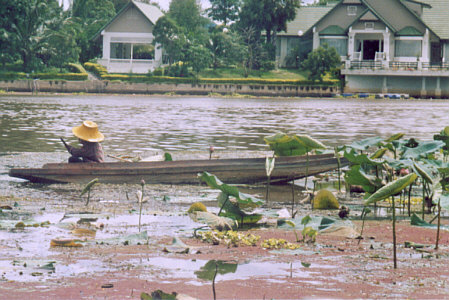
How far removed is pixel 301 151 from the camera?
13352 millimetres

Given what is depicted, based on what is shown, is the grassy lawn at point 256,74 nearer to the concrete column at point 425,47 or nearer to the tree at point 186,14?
the concrete column at point 425,47

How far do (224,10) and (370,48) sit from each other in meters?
16.1

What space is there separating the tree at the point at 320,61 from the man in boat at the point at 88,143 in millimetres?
46707

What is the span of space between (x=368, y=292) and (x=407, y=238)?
8.49 ft

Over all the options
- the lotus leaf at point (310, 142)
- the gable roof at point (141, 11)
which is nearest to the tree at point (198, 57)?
the gable roof at point (141, 11)

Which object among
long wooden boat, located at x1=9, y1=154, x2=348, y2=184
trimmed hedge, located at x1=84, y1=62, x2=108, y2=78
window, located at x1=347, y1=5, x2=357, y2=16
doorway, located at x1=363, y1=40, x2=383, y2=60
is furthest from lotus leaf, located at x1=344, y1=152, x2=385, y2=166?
window, located at x1=347, y1=5, x2=357, y2=16

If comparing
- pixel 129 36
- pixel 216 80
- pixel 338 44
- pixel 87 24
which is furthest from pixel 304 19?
pixel 87 24

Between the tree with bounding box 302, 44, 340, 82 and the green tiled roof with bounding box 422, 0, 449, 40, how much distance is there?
32.4ft

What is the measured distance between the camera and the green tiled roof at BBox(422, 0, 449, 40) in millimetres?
62656

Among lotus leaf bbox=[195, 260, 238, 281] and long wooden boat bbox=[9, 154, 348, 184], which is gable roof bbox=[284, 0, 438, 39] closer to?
long wooden boat bbox=[9, 154, 348, 184]

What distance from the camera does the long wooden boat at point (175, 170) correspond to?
42.0ft

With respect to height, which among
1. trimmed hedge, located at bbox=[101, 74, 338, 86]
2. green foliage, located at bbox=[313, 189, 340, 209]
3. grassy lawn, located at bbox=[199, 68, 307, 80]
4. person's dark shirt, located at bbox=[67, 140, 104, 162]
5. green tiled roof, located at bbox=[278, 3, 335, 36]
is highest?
green tiled roof, located at bbox=[278, 3, 335, 36]

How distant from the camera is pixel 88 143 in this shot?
12.9m

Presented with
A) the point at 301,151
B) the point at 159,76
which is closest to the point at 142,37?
the point at 159,76
